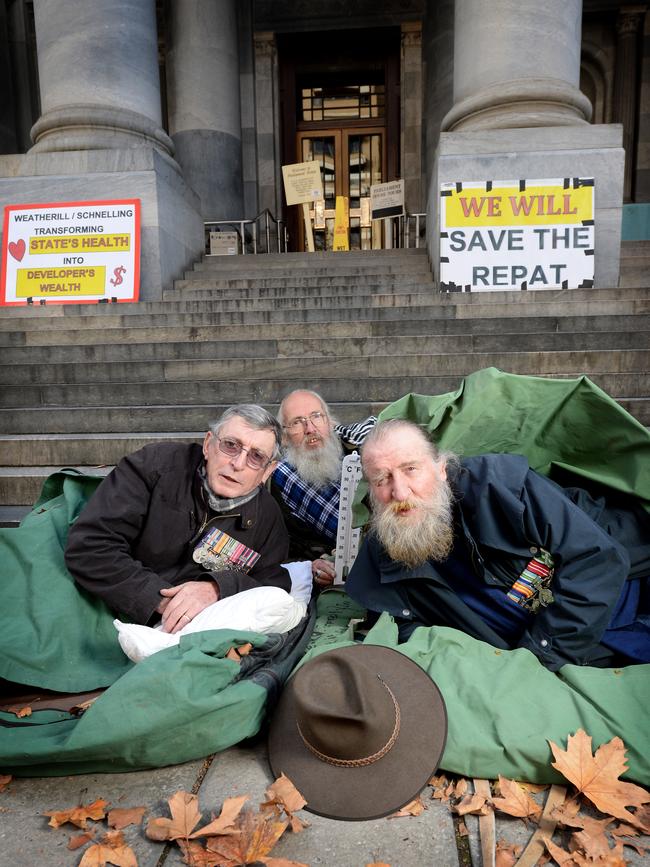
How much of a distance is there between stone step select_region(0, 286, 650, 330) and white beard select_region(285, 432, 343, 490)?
9.66 ft

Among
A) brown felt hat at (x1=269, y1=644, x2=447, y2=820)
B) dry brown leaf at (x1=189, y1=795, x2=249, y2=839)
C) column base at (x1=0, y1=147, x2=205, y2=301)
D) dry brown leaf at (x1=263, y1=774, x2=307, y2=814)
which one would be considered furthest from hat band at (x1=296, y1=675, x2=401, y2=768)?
column base at (x1=0, y1=147, x2=205, y2=301)

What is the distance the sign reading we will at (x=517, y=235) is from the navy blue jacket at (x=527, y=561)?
15.2 ft

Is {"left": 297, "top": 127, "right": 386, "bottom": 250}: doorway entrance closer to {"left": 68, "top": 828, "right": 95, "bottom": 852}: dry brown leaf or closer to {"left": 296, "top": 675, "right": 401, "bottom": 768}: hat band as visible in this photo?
{"left": 296, "top": 675, "right": 401, "bottom": 768}: hat band

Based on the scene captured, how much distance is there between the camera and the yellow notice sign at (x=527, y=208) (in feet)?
21.5

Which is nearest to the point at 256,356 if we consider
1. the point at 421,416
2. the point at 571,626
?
the point at 421,416

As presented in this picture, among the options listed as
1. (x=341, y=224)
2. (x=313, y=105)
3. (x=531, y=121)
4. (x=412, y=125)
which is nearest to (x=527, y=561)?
(x=531, y=121)

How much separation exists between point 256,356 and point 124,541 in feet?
10.7

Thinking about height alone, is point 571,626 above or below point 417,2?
below

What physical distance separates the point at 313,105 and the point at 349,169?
1.62 m

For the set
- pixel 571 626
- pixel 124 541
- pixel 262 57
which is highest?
pixel 262 57

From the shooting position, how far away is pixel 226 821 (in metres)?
1.55

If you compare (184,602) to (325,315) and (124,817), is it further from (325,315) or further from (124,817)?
(325,315)

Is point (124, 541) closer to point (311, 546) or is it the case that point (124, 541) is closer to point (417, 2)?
point (311, 546)

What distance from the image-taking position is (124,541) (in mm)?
2395
